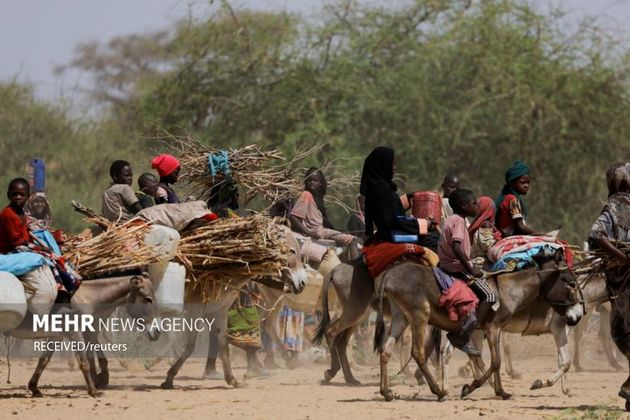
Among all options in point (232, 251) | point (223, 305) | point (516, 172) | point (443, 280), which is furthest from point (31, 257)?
point (516, 172)

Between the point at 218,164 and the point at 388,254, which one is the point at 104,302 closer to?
the point at 218,164

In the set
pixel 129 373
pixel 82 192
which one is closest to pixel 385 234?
pixel 129 373

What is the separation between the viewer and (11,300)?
11.4 m

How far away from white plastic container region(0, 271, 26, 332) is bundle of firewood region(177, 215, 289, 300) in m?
2.16

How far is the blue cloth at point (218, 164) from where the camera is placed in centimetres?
1449

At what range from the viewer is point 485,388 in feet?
46.9

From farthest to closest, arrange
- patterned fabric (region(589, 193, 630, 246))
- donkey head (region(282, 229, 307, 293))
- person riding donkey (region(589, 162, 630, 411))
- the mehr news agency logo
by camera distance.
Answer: donkey head (region(282, 229, 307, 293))
the mehr news agency logo
patterned fabric (region(589, 193, 630, 246))
person riding donkey (region(589, 162, 630, 411))

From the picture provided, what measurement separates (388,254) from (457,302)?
982 mm

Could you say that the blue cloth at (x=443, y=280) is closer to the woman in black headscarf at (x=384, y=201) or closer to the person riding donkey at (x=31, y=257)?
the woman in black headscarf at (x=384, y=201)

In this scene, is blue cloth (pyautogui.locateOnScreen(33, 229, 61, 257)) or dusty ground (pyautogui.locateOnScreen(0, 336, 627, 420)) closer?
dusty ground (pyautogui.locateOnScreen(0, 336, 627, 420))

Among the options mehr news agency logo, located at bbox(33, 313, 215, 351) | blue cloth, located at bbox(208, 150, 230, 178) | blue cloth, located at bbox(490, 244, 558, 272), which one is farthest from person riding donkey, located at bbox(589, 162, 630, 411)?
blue cloth, located at bbox(208, 150, 230, 178)

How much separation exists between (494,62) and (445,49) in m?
1.18

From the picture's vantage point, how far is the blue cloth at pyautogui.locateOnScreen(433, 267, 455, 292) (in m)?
12.5

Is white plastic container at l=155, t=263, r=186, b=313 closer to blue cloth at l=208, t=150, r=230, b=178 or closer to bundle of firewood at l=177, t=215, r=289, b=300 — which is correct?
bundle of firewood at l=177, t=215, r=289, b=300
